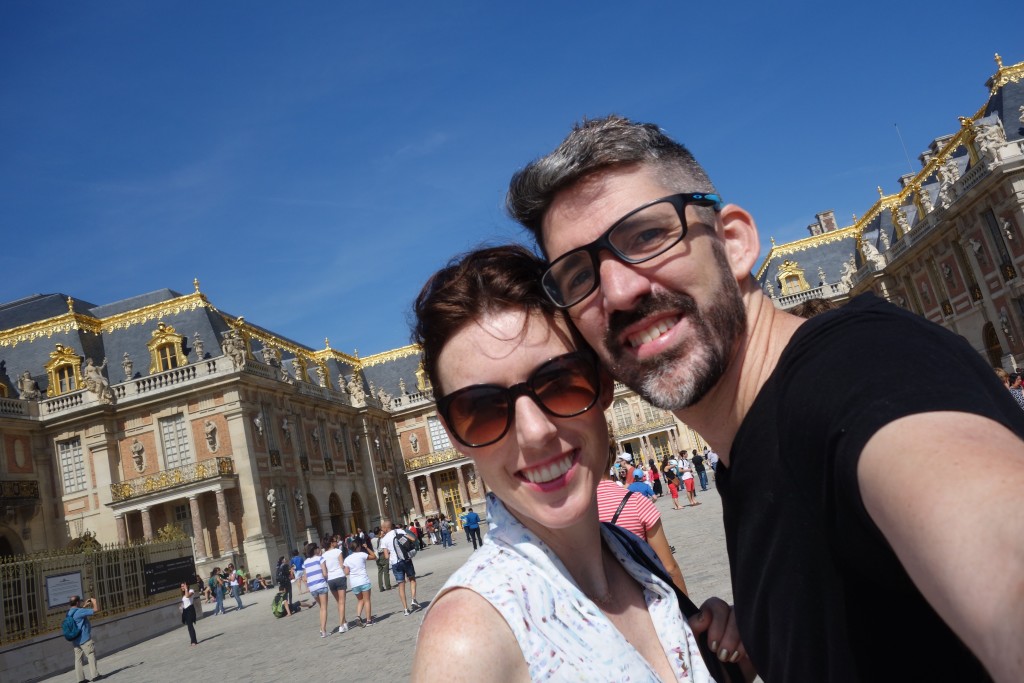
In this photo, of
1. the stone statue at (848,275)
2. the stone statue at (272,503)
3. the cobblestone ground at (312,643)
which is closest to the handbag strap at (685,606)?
the cobblestone ground at (312,643)

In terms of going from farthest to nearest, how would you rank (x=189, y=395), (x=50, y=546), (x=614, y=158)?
(x=189, y=395), (x=50, y=546), (x=614, y=158)

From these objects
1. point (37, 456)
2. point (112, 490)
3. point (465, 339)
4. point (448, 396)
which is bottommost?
point (448, 396)

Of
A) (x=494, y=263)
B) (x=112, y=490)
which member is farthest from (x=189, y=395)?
(x=494, y=263)

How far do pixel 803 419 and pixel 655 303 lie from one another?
539 millimetres

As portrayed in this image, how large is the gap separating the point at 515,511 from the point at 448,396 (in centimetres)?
30

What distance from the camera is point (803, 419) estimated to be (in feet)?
3.59

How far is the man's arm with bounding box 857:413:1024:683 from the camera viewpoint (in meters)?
0.77

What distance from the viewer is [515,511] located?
5.50 feet

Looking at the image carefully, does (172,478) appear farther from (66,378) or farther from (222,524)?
(66,378)

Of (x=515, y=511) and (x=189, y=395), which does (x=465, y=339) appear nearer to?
(x=515, y=511)

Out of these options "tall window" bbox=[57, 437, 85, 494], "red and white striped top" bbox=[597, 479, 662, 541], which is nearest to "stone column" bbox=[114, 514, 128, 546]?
"tall window" bbox=[57, 437, 85, 494]

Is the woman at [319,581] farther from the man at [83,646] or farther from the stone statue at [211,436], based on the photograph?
the stone statue at [211,436]

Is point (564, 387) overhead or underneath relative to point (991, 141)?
underneath

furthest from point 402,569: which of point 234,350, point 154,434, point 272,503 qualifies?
point 154,434
